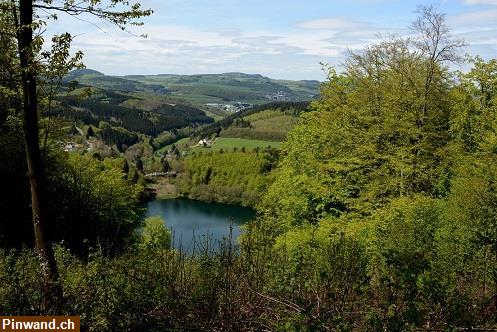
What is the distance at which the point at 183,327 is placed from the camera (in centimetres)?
738

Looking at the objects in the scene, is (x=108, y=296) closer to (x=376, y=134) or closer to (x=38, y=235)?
(x=38, y=235)

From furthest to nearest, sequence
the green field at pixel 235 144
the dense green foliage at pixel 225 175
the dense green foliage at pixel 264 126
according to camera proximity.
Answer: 1. the dense green foliage at pixel 264 126
2. the green field at pixel 235 144
3. the dense green foliage at pixel 225 175

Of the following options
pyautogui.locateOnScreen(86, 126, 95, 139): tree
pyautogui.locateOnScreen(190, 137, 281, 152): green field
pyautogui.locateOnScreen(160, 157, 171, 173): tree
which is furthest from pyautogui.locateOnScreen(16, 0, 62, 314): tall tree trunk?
pyautogui.locateOnScreen(86, 126, 95, 139): tree

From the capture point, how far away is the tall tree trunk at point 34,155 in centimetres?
787

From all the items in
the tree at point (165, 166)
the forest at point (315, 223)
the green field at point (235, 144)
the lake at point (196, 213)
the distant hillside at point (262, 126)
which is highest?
the forest at point (315, 223)

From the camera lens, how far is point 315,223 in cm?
2052

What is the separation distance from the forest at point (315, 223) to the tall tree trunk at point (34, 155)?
1.0 inches

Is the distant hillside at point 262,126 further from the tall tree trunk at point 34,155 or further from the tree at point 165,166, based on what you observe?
the tall tree trunk at point 34,155

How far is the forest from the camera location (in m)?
7.33

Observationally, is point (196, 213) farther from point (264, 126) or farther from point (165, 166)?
point (264, 126)

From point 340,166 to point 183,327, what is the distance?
12402 mm

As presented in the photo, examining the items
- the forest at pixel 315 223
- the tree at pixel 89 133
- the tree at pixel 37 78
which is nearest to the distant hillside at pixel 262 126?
the tree at pixel 89 133

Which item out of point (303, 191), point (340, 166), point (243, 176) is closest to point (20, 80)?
point (340, 166)

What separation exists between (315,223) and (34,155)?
46.9ft
